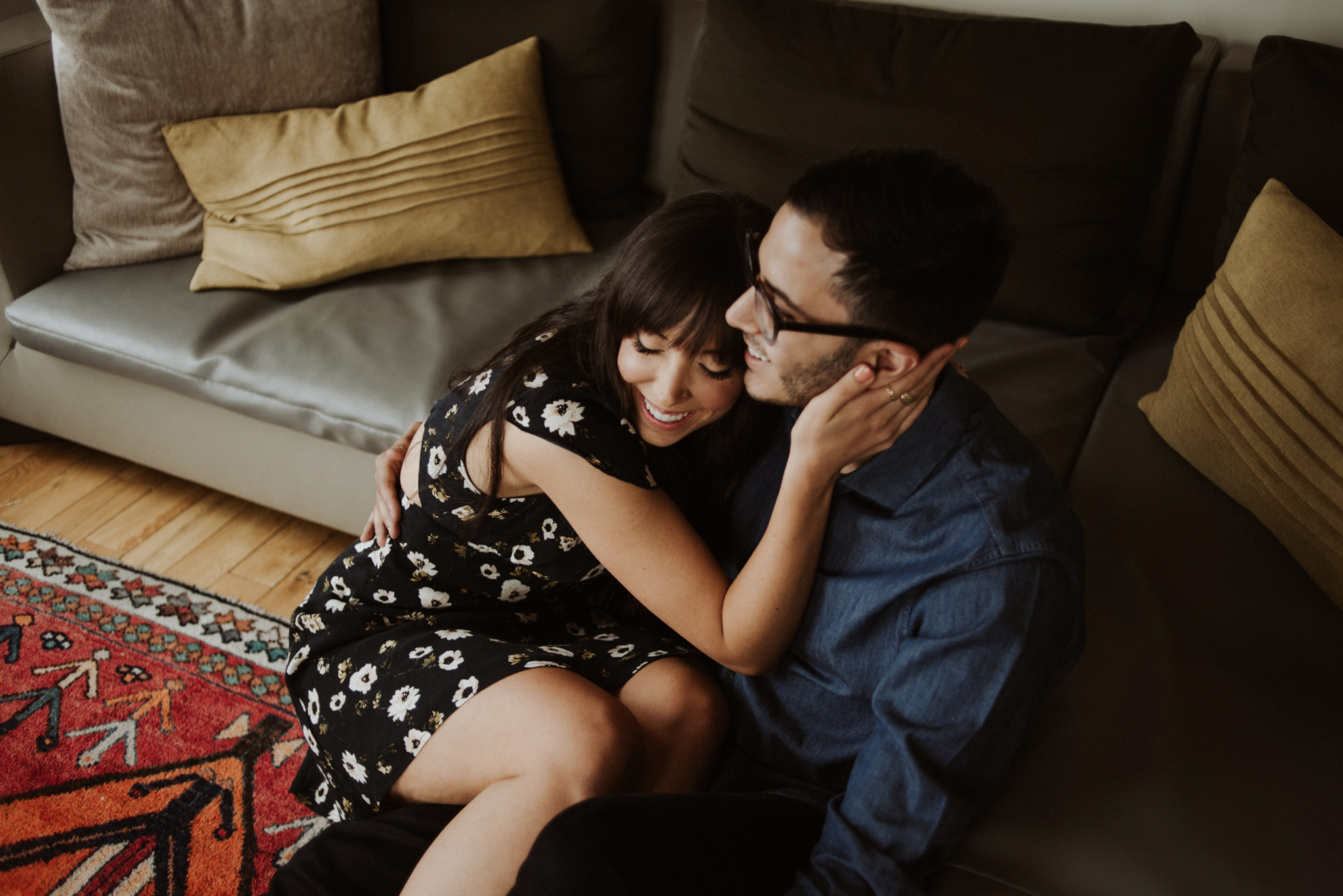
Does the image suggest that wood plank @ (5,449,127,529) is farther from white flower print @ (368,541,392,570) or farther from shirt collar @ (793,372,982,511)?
shirt collar @ (793,372,982,511)

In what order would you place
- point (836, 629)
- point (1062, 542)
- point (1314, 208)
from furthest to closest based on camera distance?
point (1314, 208)
point (836, 629)
point (1062, 542)

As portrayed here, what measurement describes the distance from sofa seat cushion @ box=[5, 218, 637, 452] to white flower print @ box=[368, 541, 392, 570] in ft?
1.10

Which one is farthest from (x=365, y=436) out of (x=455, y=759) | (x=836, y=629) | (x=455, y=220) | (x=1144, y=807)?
(x=1144, y=807)

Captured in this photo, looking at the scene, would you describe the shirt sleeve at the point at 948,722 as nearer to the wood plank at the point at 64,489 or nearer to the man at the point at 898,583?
the man at the point at 898,583

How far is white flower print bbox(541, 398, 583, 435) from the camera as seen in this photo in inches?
42.7

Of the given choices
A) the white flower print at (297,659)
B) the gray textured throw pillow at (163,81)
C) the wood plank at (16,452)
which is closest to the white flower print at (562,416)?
the white flower print at (297,659)

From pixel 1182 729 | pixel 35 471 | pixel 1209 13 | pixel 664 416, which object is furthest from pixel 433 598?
pixel 1209 13

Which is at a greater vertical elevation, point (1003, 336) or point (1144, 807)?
point (1003, 336)

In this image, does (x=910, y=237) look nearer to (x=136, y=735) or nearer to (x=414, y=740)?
(x=414, y=740)

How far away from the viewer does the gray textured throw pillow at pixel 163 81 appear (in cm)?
181

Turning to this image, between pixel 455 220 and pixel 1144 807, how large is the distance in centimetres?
152

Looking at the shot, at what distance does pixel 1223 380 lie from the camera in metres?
1.33

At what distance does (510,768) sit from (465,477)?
1.16 ft

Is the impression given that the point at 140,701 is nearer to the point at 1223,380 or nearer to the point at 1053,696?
the point at 1053,696
